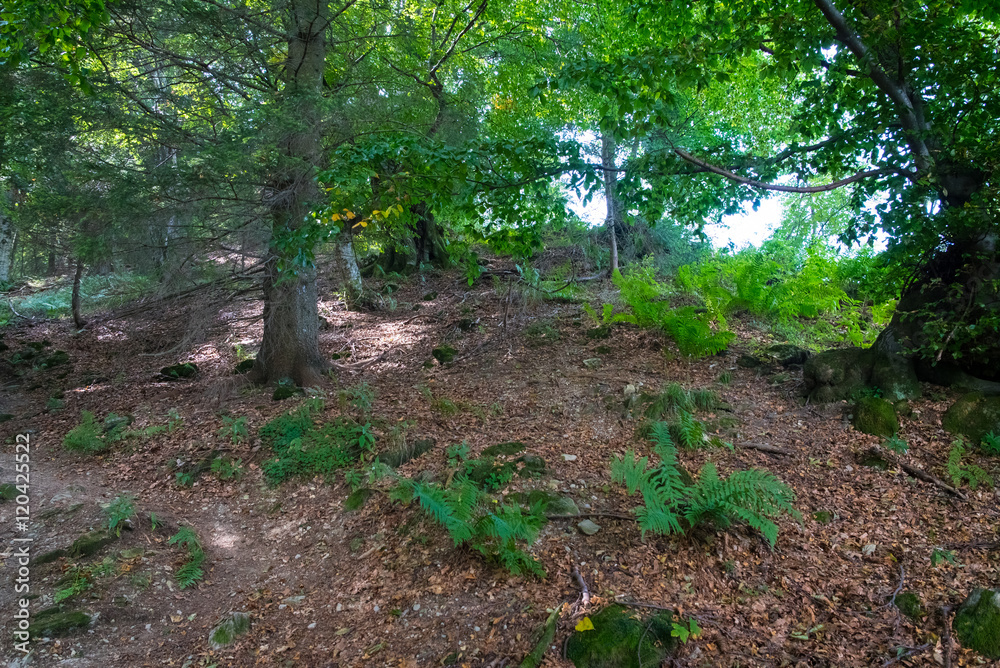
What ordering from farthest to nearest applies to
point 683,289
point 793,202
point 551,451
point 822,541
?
1. point 793,202
2. point 683,289
3. point 551,451
4. point 822,541

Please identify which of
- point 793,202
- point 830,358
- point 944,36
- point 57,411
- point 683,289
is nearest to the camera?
point 944,36

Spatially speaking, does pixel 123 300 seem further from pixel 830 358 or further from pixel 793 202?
pixel 793 202

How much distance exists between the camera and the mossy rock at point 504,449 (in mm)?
5953

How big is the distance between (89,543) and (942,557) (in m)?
6.55

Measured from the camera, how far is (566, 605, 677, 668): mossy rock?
10.6 feet

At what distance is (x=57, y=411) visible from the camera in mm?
8352

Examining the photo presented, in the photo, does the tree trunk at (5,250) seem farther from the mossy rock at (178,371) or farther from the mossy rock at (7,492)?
the mossy rock at (7,492)

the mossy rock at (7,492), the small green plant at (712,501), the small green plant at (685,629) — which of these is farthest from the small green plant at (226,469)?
the small green plant at (685,629)

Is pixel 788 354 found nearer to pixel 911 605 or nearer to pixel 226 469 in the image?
pixel 911 605

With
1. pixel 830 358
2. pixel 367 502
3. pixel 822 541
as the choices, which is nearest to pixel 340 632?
pixel 367 502

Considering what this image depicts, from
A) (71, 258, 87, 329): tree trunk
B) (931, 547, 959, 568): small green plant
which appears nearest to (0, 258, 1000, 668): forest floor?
(931, 547, 959, 568): small green plant

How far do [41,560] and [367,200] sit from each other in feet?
13.6

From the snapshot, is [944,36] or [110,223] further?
[110,223]

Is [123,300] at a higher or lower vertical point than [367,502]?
higher
